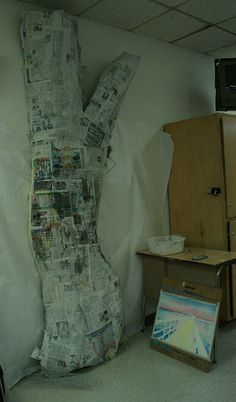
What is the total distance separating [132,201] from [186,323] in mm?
1017

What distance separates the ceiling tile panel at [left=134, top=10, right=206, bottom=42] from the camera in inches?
110

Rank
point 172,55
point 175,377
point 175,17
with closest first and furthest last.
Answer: point 175,377, point 175,17, point 172,55

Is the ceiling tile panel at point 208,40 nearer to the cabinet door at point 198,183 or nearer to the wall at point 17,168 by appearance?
the cabinet door at point 198,183

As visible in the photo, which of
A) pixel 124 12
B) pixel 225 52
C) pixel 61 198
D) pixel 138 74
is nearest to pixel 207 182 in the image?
pixel 138 74

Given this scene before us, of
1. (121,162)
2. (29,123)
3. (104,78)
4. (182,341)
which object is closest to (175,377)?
(182,341)

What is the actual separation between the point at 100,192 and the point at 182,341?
1.15 meters

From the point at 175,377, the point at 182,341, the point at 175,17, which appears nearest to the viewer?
the point at 175,377

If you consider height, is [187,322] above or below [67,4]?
below

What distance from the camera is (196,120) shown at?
3.03m

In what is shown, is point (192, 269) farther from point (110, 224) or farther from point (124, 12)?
point (124, 12)

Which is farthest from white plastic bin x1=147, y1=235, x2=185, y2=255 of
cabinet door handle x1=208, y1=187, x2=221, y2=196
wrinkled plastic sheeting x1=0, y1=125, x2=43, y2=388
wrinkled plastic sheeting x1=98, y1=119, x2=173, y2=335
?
wrinkled plastic sheeting x1=0, y1=125, x2=43, y2=388

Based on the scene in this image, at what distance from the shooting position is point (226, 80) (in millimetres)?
3145

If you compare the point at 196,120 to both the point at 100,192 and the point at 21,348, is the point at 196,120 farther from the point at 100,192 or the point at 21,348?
the point at 21,348

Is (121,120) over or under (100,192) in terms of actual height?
over
